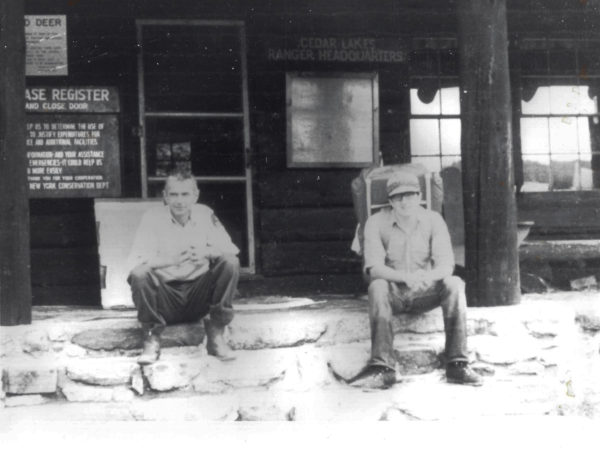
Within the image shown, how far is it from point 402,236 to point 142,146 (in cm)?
280

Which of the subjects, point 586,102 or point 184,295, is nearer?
point 184,295

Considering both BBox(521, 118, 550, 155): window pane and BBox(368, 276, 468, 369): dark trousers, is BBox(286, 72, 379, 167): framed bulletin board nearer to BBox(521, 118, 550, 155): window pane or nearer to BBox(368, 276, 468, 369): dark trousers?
BBox(521, 118, 550, 155): window pane

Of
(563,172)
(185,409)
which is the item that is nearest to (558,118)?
(563,172)

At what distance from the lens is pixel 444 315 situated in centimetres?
581

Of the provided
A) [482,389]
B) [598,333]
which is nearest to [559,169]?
[598,333]

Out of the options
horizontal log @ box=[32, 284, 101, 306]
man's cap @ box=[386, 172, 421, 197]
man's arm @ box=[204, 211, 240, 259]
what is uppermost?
man's cap @ box=[386, 172, 421, 197]

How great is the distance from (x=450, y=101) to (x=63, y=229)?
12.2 feet

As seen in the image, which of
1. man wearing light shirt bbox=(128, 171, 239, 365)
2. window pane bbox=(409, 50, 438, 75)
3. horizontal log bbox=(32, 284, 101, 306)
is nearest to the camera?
man wearing light shirt bbox=(128, 171, 239, 365)

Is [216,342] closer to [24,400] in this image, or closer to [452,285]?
[24,400]

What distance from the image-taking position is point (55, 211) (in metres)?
7.81

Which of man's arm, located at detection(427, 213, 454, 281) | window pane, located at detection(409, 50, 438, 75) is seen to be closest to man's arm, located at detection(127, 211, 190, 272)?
man's arm, located at detection(427, 213, 454, 281)

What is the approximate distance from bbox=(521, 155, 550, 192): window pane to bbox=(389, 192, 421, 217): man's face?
2.71 meters

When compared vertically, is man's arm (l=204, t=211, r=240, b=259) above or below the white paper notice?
below

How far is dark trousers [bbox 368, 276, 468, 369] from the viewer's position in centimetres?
572
